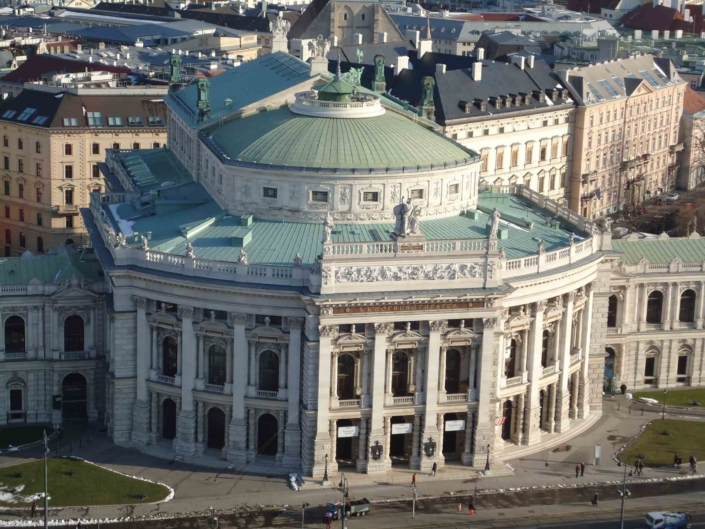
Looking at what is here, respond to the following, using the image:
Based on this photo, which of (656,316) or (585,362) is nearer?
(585,362)

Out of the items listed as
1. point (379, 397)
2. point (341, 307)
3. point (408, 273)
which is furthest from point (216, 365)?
point (408, 273)

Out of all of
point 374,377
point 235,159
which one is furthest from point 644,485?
point 235,159

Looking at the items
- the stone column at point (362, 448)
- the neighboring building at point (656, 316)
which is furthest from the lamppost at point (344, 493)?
the neighboring building at point (656, 316)

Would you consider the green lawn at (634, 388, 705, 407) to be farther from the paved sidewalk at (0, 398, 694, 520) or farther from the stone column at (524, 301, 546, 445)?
the stone column at (524, 301, 546, 445)

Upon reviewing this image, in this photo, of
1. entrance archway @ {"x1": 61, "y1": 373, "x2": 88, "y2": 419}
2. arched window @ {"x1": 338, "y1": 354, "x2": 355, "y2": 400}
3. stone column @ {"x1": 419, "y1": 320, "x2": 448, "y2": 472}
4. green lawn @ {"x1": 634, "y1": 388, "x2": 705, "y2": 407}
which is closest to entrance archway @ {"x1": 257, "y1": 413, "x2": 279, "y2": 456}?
arched window @ {"x1": 338, "y1": 354, "x2": 355, "y2": 400}

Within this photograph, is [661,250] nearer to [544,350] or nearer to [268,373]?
[544,350]

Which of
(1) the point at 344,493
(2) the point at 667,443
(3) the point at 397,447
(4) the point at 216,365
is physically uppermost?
(4) the point at 216,365

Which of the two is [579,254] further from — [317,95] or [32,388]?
[32,388]
